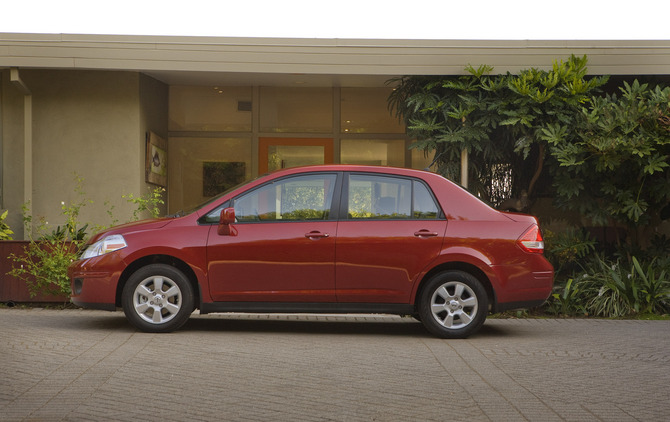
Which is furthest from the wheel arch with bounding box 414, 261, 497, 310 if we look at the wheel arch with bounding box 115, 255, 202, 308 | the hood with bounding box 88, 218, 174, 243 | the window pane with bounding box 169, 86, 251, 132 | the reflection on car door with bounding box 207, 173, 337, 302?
the window pane with bounding box 169, 86, 251, 132

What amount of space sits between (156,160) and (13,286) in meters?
3.74

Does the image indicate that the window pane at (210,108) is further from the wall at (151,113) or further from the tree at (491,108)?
the tree at (491,108)

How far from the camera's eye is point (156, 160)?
48.6 ft

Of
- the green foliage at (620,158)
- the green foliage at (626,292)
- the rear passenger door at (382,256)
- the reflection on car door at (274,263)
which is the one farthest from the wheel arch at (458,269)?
the green foliage at (620,158)

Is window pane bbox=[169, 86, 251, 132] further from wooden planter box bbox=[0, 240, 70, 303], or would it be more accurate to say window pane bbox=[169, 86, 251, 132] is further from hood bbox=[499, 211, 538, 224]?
hood bbox=[499, 211, 538, 224]

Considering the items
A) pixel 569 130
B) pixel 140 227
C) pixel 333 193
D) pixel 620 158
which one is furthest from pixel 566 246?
pixel 140 227

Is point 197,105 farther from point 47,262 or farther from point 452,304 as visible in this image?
point 452,304

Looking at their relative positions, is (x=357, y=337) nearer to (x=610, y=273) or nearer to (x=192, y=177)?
(x=610, y=273)

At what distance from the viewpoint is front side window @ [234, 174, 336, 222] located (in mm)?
9094

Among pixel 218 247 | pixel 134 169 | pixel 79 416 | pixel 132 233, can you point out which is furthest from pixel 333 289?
pixel 134 169

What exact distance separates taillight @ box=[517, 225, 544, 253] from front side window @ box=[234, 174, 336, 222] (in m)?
1.94

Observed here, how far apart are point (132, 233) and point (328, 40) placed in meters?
4.85

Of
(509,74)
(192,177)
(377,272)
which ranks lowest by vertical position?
(377,272)

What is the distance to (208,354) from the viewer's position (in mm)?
7820
